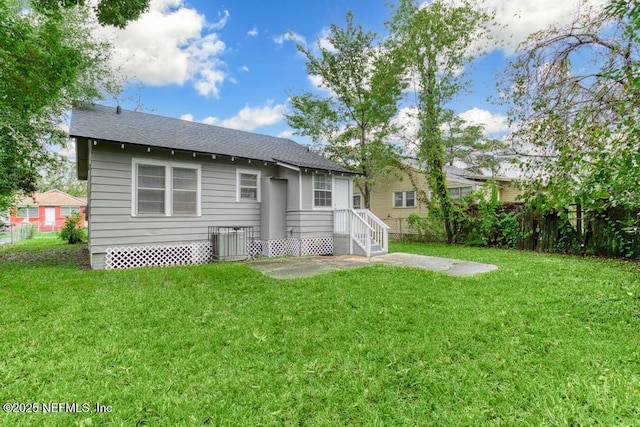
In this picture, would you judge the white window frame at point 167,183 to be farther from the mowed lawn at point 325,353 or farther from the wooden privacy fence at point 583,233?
the wooden privacy fence at point 583,233

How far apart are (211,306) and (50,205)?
128 feet

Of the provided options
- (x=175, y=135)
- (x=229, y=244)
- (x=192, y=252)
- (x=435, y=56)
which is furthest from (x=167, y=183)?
(x=435, y=56)

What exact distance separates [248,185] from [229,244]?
2030mm

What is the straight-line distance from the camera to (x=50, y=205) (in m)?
32.6

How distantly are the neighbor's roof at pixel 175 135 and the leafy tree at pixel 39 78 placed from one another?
3.38 ft

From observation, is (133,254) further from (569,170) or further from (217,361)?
(569,170)

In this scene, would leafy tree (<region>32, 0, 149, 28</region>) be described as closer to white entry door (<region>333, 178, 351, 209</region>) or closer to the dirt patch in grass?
the dirt patch in grass

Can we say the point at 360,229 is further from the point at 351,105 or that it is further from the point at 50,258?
the point at 50,258

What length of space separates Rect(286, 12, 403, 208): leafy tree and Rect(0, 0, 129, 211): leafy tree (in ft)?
28.5

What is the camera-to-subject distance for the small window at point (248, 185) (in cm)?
920

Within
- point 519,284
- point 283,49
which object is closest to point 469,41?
point 283,49

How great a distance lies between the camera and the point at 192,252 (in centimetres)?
822

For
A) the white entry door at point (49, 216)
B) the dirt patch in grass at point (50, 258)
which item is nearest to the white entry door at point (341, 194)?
the dirt patch in grass at point (50, 258)

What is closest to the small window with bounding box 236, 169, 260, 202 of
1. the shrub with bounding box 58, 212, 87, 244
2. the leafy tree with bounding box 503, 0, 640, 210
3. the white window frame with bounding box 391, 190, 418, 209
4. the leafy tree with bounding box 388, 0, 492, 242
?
the leafy tree with bounding box 503, 0, 640, 210
